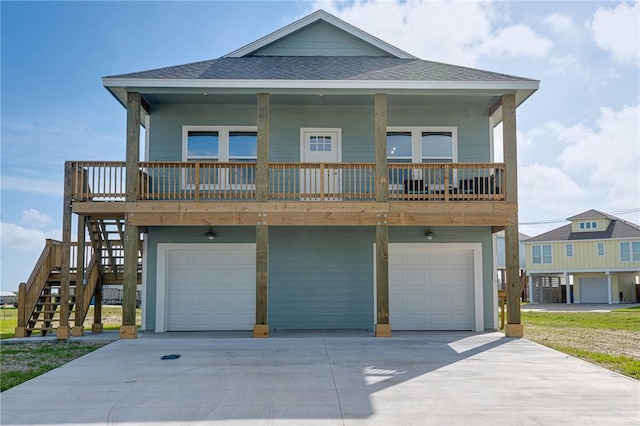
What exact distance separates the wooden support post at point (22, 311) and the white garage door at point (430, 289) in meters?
8.36

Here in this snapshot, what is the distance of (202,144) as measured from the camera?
14.4 m

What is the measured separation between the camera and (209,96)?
44.2 feet

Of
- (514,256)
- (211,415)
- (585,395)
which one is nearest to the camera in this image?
(211,415)

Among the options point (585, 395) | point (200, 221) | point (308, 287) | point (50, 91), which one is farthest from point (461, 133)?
point (50, 91)

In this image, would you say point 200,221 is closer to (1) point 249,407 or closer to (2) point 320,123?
(2) point 320,123

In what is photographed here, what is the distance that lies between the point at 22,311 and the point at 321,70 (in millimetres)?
8603

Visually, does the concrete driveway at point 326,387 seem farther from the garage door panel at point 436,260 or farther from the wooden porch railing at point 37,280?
the garage door panel at point 436,260

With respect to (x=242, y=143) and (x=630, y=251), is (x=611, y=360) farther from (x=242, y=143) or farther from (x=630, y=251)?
(x=630, y=251)

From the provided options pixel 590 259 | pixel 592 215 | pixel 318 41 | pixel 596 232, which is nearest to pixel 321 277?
pixel 318 41

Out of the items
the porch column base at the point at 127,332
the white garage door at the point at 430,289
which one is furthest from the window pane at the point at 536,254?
the porch column base at the point at 127,332

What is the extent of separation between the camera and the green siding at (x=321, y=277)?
13945mm

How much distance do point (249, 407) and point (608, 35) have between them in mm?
13153

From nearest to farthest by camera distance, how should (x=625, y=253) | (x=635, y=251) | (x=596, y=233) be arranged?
(x=635, y=251) → (x=625, y=253) → (x=596, y=233)

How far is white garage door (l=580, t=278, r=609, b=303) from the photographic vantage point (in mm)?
35250
